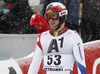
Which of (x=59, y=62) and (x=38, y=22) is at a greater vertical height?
(x=38, y=22)

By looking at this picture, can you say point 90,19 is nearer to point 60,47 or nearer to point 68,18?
point 68,18

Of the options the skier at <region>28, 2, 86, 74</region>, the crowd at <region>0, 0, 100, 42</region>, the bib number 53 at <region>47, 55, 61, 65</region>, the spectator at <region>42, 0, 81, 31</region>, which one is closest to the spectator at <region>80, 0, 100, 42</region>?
the crowd at <region>0, 0, 100, 42</region>

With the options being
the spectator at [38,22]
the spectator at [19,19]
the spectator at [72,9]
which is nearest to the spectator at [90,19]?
the spectator at [72,9]

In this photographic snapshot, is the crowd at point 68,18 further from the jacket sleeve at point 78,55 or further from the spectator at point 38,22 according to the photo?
the jacket sleeve at point 78,55

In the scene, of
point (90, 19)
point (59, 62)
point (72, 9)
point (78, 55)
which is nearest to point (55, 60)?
point (59, 62)

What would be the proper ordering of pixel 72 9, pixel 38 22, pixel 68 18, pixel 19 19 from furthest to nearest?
pixel 19 19
pixel 68 18
pixel 72 9
pixel 38 22

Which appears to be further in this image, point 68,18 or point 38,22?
point 68,18

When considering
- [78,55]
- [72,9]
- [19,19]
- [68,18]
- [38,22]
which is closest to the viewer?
[78,55]

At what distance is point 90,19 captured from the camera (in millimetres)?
6641

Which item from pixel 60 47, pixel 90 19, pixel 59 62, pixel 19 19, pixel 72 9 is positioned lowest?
pixel 59 62

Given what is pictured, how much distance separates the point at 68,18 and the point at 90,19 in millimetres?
611

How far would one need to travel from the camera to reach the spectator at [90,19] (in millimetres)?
6598

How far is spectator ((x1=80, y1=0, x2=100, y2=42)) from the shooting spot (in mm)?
6598

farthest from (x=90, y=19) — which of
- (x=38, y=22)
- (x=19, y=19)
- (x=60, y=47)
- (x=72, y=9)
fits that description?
(x=60, y=47)
